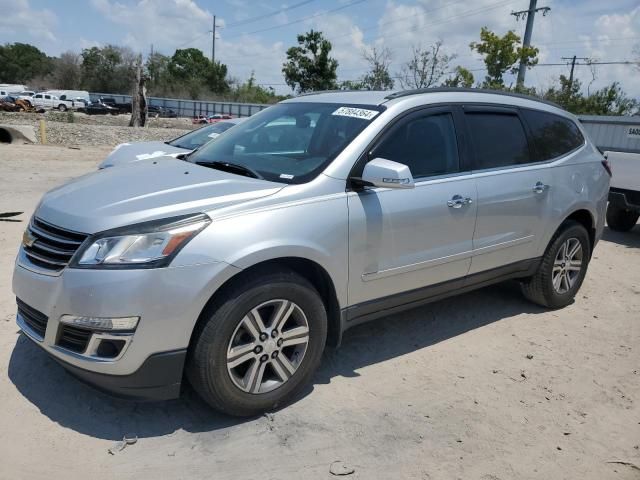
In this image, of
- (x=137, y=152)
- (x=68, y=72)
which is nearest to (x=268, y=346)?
(x=137, y=152)

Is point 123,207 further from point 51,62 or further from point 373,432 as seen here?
point 51,62

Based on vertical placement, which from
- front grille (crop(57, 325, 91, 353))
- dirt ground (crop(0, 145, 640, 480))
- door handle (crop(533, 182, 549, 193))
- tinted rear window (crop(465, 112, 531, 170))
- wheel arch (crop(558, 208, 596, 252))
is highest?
tinted rear window (crop(465, 112, 531, 170))

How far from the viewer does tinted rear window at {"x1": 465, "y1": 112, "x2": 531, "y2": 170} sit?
4172 millimetres

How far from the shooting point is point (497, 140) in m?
4.34

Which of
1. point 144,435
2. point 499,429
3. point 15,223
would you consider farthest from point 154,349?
point 15,223

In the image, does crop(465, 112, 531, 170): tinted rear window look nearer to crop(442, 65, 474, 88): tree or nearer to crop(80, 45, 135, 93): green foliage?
crop(442, 65, 474, 88): tree

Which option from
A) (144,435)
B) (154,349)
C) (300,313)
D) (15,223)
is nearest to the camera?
(154,349)

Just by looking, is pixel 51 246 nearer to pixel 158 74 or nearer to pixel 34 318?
pixel 34 318

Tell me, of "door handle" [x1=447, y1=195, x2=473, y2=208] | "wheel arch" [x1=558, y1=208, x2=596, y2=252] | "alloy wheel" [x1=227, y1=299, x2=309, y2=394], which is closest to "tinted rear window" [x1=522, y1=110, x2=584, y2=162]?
"wheel arch" [x1=558, y1=208, x2=596, y2=252]

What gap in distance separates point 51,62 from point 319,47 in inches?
2608

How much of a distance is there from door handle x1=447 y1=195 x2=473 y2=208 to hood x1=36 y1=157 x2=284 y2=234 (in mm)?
1286

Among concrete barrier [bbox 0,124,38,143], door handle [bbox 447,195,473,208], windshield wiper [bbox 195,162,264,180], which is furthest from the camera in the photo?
concrete barrier [bbox 0,124,38,143]

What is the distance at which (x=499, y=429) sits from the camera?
3232 mm

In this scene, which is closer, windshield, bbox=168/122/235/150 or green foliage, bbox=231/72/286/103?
windshield, bbox=168/122/235/150
